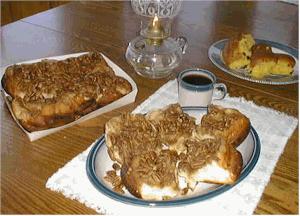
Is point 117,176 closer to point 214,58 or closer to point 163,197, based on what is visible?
point 163,197

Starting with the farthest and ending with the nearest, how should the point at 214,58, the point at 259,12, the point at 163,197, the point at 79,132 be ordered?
the point at 259,12 < the point at 214,58 < the point at 79,132 < the point at 163,197

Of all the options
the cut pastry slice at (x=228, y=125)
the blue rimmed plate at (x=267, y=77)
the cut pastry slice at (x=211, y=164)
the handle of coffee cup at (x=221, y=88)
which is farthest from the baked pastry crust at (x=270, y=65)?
the cut pastry slice at (x=211, y=164)

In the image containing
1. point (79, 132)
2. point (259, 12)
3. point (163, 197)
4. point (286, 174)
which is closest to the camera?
point (163, 197)

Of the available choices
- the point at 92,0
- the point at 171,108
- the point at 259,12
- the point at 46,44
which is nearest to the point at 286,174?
the point at 171,108

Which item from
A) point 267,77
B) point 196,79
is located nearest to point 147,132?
point 196,79

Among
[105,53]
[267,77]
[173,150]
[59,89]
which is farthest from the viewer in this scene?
[105,53]

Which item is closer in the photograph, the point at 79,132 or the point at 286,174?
the point at 286,174

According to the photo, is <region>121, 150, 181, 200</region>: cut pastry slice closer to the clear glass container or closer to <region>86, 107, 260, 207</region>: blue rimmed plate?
<region>86, 107, 260, 207</region>: blue rimmed plate

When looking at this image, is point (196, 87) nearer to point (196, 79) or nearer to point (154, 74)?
point (196, 79)
